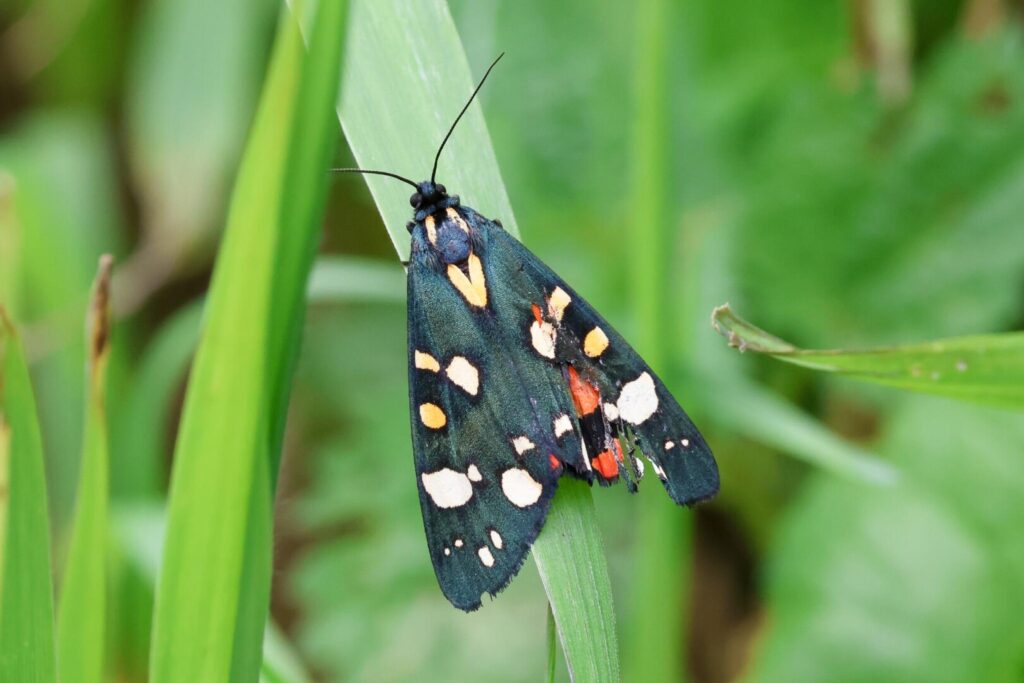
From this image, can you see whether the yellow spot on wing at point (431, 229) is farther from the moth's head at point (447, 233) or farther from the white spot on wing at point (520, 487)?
the white spot on wing at point (520, 487)

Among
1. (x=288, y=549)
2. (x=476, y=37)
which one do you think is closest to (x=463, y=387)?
(x=476, y=37)

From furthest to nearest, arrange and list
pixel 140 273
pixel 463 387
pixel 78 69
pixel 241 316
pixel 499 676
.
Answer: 1. pixel 78 69
2. pixel 140 273
3. pixel 499 676
4. pixel 463 387
5. pixel 241 316

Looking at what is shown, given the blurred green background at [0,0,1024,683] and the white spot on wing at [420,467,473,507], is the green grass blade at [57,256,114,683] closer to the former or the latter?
the white spot on wing at [420,467,473,507]

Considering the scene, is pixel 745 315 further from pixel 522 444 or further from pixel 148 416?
pixel 148 416

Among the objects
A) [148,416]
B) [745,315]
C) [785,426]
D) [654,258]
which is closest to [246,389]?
[654,258]

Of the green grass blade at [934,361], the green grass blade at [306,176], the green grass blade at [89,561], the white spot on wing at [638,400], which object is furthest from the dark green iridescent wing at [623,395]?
the green grass blade at [89,561]

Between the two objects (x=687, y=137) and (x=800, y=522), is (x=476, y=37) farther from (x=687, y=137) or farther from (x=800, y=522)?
(x=800, y=522)

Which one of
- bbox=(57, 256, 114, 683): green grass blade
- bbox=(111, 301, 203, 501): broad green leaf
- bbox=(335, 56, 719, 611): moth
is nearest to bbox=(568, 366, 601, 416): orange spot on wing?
bbox=(335, 56, 719, 611): moth

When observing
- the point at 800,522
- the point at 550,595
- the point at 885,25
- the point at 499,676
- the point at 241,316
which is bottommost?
the point at 499,676
